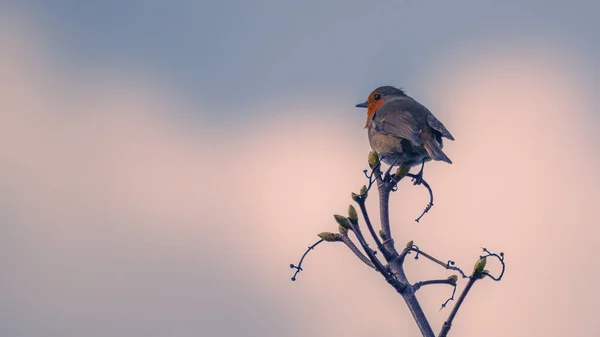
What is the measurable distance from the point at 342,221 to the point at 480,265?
666mm

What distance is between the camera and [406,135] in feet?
20.6

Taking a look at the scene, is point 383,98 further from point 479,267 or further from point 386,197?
point 479,267

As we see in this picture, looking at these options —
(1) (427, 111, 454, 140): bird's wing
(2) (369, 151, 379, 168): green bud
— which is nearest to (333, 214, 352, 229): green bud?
(2) (369, 151, 379, 168): green bud

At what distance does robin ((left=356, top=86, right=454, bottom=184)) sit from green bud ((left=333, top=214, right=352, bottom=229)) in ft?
8.73

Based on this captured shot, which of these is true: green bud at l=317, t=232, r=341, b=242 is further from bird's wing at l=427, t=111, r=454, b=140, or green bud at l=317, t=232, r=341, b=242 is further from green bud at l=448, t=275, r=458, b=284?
bird's wing at l=427, t=111, r=454, b=140

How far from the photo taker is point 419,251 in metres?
3.02

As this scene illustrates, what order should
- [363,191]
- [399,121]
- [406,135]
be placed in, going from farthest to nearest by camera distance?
[399,121]
[406,135]
[363,191]

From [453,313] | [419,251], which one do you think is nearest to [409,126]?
[419,251]

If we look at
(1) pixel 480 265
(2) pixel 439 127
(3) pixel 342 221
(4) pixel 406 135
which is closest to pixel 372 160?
(3) pixel 342 221

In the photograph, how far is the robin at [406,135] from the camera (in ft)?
20.3

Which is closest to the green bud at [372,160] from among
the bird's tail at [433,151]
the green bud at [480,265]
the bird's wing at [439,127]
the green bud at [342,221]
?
the green bud at [342,221]

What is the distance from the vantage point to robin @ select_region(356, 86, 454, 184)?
6.18 metres

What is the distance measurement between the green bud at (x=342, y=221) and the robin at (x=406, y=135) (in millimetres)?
2662

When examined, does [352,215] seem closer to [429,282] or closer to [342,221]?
[342,221]
